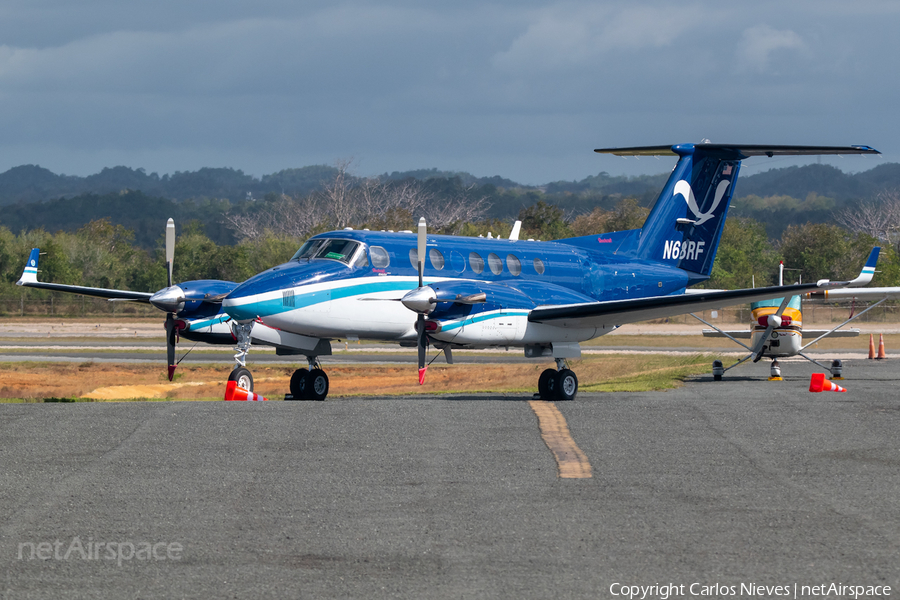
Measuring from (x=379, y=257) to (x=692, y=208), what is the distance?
9606 millimetres

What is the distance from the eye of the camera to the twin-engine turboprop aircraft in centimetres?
1930

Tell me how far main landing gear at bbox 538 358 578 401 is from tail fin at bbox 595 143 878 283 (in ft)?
18.2

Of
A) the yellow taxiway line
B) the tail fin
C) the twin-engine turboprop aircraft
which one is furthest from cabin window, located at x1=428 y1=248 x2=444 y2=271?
the tail fin

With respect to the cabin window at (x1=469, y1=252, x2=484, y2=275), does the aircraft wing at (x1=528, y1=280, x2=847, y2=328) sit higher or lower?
lower

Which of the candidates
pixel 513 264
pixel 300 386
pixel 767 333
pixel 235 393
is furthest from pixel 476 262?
pixel 767 333

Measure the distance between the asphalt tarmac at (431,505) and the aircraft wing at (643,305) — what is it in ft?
13.8

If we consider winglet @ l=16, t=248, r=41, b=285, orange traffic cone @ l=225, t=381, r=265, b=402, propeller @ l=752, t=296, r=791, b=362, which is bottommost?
orange traffic cone @ l=225, t=381, r=265, b=402

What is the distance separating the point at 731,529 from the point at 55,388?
2747 centimetres

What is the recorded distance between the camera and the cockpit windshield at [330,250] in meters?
20.0

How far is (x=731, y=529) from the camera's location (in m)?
8.14

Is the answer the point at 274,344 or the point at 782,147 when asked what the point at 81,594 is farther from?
the point at 782,147

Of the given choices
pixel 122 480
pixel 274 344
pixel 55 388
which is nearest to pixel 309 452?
pixel 122 480

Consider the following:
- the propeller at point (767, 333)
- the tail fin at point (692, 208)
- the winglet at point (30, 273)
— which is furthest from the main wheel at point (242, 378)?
the propeller at point (767, 333)

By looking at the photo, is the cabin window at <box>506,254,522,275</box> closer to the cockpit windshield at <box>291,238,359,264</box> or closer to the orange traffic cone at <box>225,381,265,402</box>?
the cockpit windshield at <box>291,238,359,264</box>
